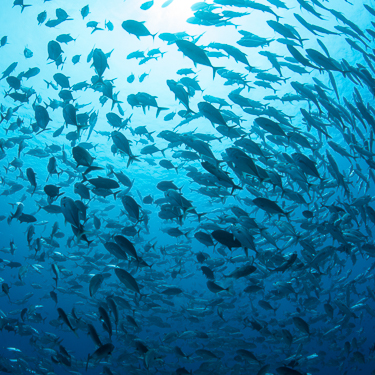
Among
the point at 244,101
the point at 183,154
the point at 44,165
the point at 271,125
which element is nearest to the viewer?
the point at 271,125

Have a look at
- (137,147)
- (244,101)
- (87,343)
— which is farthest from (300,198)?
(87,343)

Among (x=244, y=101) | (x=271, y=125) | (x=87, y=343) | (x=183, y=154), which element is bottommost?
(x=87, y=343)

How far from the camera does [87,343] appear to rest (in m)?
31.9

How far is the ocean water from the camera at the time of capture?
181 inches

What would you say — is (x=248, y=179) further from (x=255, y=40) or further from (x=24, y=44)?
(x=24, y=44)

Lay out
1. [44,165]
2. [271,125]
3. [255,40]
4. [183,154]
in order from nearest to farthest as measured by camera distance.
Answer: [271,125], [255,40], [183,154], [44,165]

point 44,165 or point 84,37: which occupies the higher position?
point 84,37

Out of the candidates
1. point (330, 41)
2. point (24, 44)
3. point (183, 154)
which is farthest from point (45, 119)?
point (330, 41)

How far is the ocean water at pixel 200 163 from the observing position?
15.1 ft

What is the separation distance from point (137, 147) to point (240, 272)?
53.2ft

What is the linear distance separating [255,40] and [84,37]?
10345mm

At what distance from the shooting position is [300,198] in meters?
5.78

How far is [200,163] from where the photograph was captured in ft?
33.8

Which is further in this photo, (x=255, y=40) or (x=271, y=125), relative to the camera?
(x=255, y=40)
